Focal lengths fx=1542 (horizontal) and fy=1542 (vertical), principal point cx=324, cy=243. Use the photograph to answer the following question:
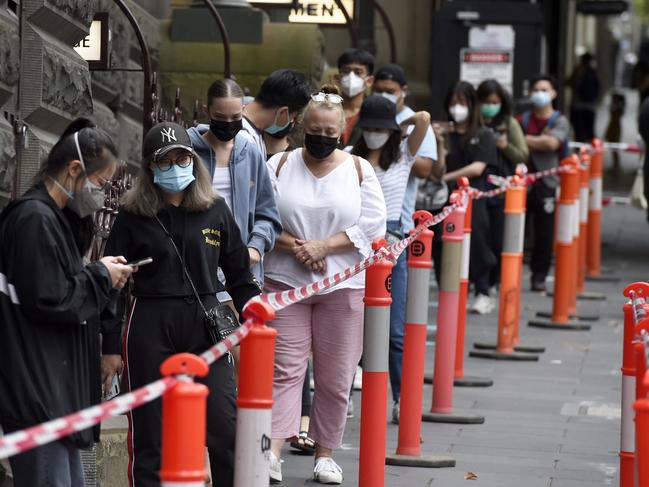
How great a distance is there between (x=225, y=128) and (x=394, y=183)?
2.12m

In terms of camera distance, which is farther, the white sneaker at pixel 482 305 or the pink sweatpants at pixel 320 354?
the white sneaker at pixel 482 305

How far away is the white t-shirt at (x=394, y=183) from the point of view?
8680 millimetres

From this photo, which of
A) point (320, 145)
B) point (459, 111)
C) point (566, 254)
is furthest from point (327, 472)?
point (566, 254)

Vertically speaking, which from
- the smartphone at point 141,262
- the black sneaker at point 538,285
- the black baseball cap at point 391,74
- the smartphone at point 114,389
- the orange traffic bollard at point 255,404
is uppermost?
the black baseball cap at point 391,74

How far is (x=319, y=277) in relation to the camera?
24.0 feet

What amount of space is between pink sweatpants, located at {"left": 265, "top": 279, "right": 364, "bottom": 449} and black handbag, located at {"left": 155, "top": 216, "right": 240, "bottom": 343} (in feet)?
4.30

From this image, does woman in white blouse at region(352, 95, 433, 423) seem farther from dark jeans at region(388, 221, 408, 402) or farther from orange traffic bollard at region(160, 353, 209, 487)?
orange traffic bollard at region(160, 353, 209, 487)

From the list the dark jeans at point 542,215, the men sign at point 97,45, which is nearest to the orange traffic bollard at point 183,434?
the men sign at point 97,45

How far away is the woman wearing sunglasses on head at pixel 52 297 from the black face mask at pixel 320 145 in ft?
6.83

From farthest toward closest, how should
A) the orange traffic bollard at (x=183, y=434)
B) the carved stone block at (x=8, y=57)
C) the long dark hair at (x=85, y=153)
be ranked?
the carved stone block at (x=8, y=57), the long dark hair at (x=85, y=153), the orange traffic bollard at (x=183, y=434)

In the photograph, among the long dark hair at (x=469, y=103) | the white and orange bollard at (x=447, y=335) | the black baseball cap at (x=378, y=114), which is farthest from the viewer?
the long dark hair at (x=469, y=103)

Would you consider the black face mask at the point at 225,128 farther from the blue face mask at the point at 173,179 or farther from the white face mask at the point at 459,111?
the white face mask at the point at 459,111

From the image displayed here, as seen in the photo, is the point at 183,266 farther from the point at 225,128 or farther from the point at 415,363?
the point at 415,363

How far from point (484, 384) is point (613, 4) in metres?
15.7
